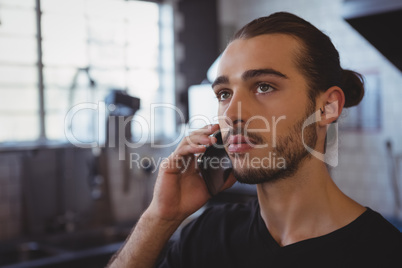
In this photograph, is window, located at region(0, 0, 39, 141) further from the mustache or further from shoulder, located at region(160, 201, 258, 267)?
the mustache

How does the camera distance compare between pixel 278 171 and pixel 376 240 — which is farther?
pixel 278 171

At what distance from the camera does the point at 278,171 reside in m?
1.04

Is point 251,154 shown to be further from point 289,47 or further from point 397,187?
point 397,187

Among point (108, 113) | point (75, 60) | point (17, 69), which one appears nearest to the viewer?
point (108, 113)

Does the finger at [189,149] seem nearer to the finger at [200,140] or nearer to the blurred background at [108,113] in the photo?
the finger at [200,140]

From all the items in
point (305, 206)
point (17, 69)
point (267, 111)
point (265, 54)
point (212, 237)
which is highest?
point (17, 69)

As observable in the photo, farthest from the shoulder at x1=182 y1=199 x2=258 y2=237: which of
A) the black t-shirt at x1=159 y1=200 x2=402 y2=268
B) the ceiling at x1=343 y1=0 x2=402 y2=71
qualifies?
the ceiling at x1=343 y1=0 x2=402 y2=71

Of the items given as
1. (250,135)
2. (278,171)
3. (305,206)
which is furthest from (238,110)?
(305,206)

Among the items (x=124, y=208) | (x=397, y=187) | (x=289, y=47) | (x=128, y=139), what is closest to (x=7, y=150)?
(x=128, y=139)

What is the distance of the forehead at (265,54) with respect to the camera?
1.04 m

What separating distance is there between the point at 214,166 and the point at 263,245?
0.93 feet

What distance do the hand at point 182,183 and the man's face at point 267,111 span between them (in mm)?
112

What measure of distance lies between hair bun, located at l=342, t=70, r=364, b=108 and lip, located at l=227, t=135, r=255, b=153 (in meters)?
0.37

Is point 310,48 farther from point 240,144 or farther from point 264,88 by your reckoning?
point 240,144
